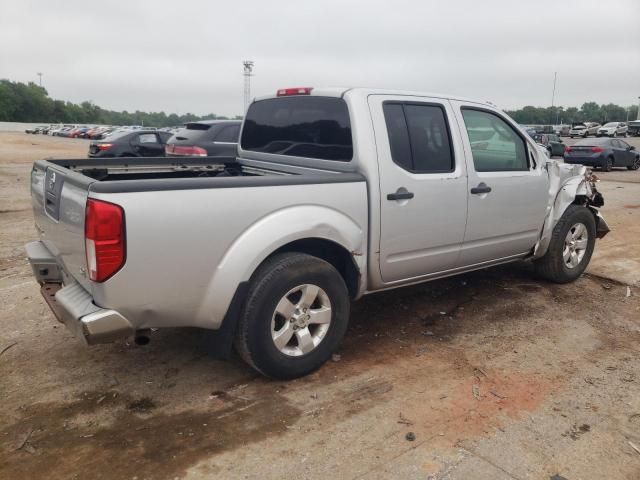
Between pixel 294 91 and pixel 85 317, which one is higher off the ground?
pixel 294 91

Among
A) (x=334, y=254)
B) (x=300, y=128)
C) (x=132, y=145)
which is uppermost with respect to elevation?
(x=300, y=128)

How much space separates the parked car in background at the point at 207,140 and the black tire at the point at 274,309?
788 centimetres

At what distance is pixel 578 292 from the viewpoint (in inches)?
215

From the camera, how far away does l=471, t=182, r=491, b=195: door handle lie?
14.1 ft

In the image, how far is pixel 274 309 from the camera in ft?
10.8

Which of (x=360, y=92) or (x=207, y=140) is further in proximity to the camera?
(x=207, y=140)

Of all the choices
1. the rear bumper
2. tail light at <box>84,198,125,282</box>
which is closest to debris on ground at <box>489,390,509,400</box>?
the rear bumper

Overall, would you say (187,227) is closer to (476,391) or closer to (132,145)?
(476,391)

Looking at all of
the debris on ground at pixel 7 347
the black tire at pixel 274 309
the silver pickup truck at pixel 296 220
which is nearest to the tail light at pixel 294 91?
the silver pickup truck at pixel 296 220

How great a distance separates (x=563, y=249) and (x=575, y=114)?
113 metres

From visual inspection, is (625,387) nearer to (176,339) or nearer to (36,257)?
(176,339)

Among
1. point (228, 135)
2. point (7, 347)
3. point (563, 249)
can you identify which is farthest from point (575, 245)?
point (228, 135)

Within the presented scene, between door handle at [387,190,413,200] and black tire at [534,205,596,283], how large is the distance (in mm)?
2198

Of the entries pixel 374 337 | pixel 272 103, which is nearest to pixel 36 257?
pixel 272 103
